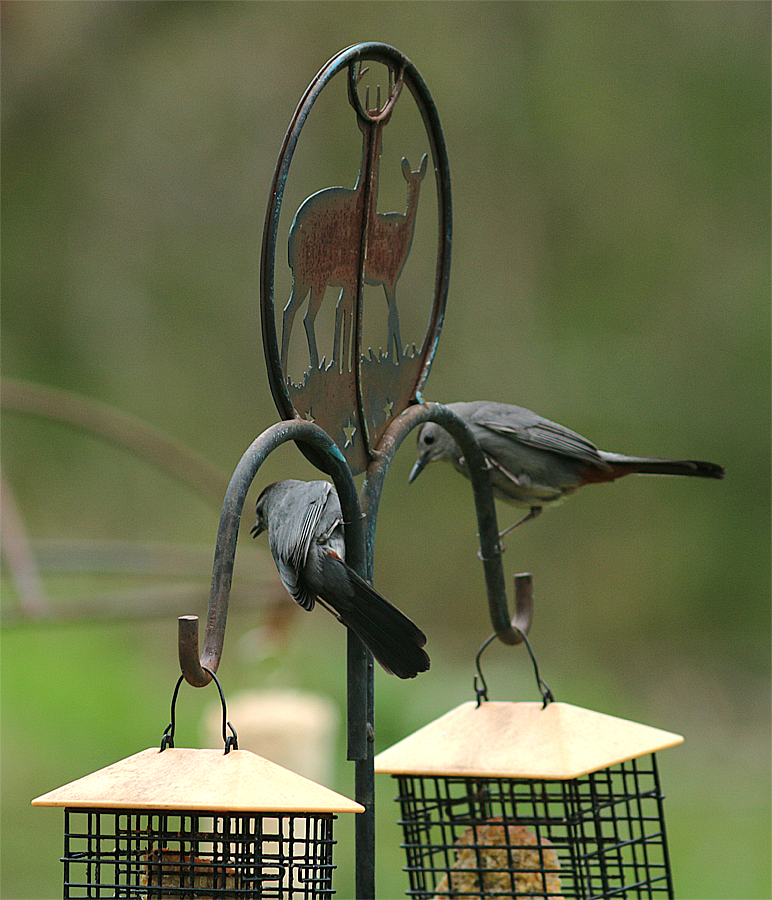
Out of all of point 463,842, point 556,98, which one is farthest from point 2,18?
point 463,842

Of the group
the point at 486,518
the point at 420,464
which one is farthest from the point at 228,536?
the point at 420,464

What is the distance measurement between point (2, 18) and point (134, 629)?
3.98 meters

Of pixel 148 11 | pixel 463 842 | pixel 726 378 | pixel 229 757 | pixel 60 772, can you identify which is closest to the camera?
pixel 229 757

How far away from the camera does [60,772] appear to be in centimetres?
502

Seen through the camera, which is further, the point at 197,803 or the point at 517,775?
the point at 517,775

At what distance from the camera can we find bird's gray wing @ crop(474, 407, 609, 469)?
203 cm

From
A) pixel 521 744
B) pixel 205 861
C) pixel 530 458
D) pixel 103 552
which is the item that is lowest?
pixel 205 861

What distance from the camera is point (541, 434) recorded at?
203 centimetres

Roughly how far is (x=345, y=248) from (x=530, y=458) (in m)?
0.74

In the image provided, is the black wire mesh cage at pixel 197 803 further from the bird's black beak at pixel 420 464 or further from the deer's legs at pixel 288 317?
the bird's black beak at pixel 420 464

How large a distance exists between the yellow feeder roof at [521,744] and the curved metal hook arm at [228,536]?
0.47 meters

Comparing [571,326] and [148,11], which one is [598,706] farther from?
[148,11]

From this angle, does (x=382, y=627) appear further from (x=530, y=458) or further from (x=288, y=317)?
(x=530, y=458)

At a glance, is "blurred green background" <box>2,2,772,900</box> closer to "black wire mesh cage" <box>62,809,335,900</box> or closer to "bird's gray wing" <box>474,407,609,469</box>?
"bird's gray wing" <box>474,407,609,469</box>
